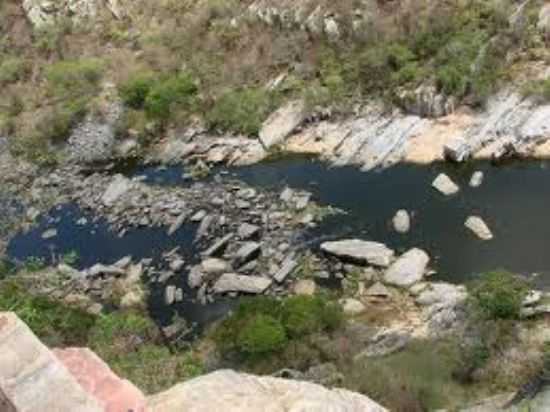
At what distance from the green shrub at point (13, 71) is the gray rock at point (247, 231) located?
21392 millimetres

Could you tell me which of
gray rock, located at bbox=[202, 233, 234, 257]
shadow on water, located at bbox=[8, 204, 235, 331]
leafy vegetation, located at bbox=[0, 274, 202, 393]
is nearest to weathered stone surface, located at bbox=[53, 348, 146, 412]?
leafy vegetation, located at bbox=[0, 274, 202, 393]

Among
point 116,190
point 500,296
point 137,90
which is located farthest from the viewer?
point 137,90

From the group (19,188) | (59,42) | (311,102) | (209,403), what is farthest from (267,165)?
(209,403)

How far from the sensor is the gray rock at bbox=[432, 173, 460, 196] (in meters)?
26.6

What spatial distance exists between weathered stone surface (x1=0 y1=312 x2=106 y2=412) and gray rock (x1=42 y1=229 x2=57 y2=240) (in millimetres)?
23559

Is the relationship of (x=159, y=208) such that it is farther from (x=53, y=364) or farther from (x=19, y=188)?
(x=53, y=364)

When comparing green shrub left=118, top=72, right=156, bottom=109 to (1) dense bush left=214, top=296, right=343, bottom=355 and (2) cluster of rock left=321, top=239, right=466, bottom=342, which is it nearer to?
(2) cluster of rock left=321, top=239, right=466, bottom=342

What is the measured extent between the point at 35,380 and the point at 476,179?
2093 cm

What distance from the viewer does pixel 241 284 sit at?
24422mm

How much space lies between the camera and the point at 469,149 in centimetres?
2816

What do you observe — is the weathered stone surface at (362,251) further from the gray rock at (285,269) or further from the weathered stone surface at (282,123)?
the weathered stone surface at (282,123)

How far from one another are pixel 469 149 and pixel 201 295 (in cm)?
1011

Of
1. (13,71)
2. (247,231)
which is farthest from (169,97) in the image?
(13,71)

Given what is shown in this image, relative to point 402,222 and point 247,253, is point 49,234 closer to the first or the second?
point 247,253
